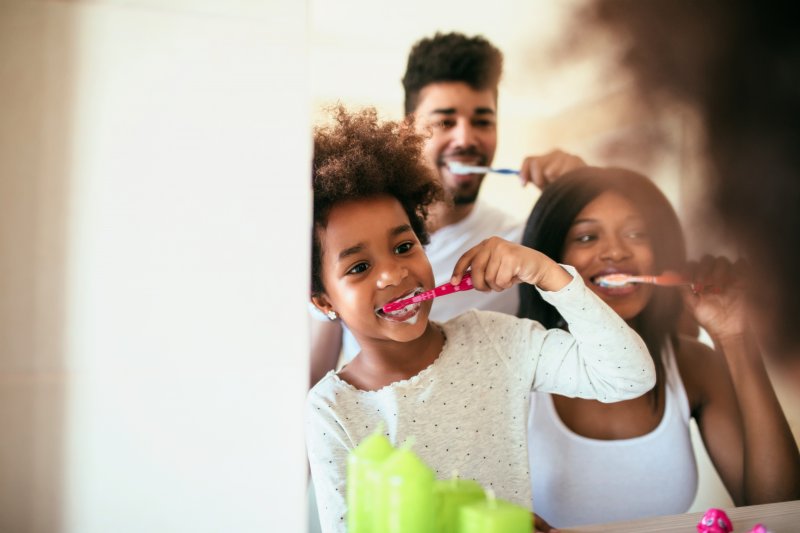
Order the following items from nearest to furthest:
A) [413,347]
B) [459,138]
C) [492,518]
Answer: [492,518] → [413,347] → [459,138]

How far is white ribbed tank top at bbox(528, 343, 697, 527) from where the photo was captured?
121 cm

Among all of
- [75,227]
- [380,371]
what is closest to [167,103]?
[75,227]

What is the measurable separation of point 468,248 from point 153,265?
539 millimetres

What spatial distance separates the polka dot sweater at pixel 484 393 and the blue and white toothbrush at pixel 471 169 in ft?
0.89

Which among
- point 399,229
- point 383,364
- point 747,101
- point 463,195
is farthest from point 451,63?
point 747,101

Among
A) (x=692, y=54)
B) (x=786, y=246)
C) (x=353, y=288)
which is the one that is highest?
(x=692, y=54)

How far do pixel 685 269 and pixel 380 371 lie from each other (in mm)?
704

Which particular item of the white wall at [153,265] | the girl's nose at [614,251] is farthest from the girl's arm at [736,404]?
the white wall at [153,265]

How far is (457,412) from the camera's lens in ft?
3.56

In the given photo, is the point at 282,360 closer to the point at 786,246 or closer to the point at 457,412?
the point at 457,412

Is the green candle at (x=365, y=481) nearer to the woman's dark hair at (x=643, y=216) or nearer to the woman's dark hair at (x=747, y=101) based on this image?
the woman's dark hair at (x=643, y=216)

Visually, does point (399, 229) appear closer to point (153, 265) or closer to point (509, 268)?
point (509, 268)

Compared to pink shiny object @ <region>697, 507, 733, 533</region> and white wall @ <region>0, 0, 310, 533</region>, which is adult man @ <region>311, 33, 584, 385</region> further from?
pink shiny object @ <region>697, 507, 733, 533</region>

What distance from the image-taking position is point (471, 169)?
123 cm
